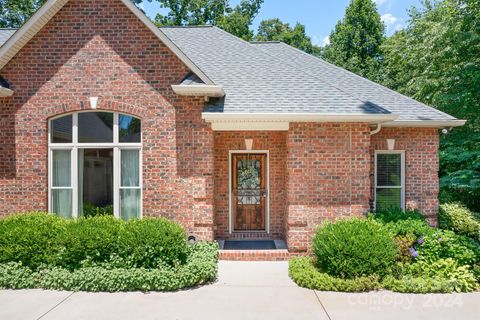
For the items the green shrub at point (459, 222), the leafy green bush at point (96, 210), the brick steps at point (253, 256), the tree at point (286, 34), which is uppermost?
the tree at point (286, 34)

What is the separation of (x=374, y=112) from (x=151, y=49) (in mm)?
5460

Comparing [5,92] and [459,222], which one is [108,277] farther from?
[459,222]

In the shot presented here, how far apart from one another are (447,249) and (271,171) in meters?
4.49

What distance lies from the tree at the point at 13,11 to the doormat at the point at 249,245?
24061 millimetres

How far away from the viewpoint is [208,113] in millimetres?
7566

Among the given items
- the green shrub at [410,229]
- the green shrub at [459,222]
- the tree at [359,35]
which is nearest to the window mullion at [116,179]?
the green shrub at [410,229]

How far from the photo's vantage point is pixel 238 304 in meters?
5.73

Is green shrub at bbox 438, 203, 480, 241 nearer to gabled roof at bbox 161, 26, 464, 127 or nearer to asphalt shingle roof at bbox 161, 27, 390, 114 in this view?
gabled roof at bbox 161, 26, 464, 127

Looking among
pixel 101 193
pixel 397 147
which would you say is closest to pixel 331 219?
pixel 397 147

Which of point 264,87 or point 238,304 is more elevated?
point 264,87

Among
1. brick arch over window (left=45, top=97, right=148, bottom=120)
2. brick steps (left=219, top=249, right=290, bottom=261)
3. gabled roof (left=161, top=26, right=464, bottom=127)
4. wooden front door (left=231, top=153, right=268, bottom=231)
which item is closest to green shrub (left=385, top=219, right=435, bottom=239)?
brick steps (left=219, top=249, right=290, bottom=261)

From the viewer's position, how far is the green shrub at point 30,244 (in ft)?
22.2

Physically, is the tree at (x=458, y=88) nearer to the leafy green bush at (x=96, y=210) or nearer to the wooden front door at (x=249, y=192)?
the wooden front door at (x=249, y=192)

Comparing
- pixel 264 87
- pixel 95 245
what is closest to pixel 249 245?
pixel 95 245
